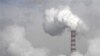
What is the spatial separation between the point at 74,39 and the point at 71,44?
1.73 m

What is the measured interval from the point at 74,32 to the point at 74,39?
2.36 metres

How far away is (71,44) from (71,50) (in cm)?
195

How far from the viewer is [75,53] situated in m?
175

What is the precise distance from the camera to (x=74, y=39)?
580ft

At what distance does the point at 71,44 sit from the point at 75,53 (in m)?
3.05

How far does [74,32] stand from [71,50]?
5160 mm

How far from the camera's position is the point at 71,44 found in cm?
17625

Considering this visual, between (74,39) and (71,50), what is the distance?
11.6 ft

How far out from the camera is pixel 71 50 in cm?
17525
